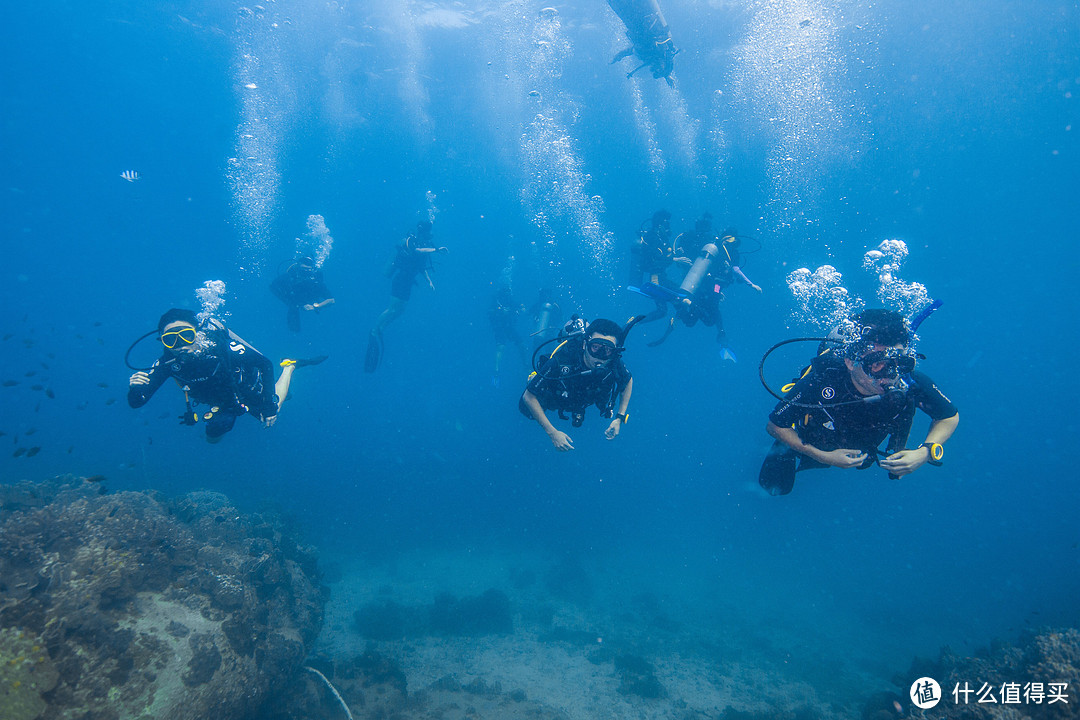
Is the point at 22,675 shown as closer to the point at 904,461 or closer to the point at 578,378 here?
the point at 578,378

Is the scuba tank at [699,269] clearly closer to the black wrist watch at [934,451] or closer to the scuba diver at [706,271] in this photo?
the scuba diver at [706,271]

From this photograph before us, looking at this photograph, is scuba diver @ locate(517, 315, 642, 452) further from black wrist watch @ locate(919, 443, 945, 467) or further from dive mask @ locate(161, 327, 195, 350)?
dive mask @ locate(161, 327, 195, 350)

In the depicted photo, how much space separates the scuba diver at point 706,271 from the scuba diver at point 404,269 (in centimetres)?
811

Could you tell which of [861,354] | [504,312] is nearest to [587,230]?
[504,312]

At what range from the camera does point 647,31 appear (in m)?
12.2

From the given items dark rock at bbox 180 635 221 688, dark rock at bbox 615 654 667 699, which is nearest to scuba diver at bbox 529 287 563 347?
dark rock at bbox 615 654 667 699

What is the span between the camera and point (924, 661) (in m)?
9.70

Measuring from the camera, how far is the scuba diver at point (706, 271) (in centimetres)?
1085

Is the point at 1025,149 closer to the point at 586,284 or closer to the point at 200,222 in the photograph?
the point at 586,284

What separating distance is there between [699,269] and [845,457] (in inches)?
325

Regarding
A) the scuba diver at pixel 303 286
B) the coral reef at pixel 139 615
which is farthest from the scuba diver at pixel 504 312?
the coral reef at pixel 139 615

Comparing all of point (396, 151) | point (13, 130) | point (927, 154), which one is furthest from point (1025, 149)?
point (13, 130)

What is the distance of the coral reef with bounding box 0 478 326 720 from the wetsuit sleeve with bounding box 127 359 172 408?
182 centimetres

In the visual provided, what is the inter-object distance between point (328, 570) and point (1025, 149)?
71074 mm
